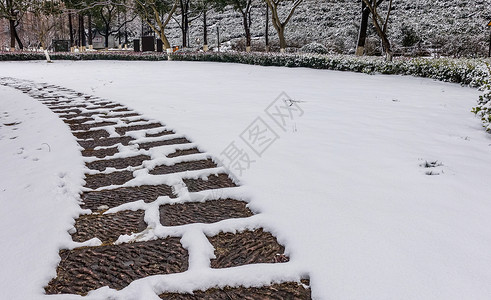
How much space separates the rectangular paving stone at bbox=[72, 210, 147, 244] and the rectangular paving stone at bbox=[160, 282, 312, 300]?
2.46 ft

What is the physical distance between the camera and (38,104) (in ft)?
23.1

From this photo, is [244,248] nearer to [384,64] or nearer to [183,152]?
[183,152]

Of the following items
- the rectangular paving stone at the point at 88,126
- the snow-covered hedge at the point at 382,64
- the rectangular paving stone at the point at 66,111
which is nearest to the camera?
the rectangular paving stone at the point at 88,126

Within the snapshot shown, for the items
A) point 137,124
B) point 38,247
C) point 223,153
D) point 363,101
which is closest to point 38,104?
point 137,124

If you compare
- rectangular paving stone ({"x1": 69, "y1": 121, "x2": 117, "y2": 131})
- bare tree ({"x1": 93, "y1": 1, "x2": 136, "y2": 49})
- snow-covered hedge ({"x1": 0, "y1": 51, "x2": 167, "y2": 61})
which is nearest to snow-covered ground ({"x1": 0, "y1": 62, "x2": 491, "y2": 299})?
rectangular paving stone ({"x1": 69, "y1": 121, "x2": 117, "y2": 131})

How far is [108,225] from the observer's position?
94.8 inches

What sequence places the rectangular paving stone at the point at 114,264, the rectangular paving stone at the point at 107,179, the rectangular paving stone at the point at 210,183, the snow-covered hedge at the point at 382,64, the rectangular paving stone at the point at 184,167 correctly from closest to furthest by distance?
the rectangular paving stone at the point at 114,264 < the rectangular paving stone at the point at 210,183 < the rectangular paving stone at the point at 107,179 < the rectangular paving stone at the point at 184,167 < the snow-covered hedge at the point at 382,64

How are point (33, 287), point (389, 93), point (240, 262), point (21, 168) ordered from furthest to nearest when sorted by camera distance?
point (389, 93) → point (21, 168) → point (240, 262) → point (33, 287)

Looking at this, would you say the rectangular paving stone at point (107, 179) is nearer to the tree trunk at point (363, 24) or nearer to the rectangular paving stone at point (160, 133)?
the rectangular paving stone at point (160, 133)

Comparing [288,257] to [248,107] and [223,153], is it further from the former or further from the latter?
[248,107]

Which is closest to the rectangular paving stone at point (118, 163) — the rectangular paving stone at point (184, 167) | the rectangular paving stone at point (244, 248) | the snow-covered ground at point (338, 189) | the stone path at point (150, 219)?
the stone path at point (150, 219)

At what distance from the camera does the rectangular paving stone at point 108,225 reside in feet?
7.43

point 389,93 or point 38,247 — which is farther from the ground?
point 389,93

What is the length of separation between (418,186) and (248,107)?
3829 millimetres
